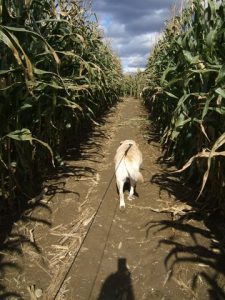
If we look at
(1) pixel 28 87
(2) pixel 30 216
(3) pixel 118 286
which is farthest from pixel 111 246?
(1) pixel 28 87

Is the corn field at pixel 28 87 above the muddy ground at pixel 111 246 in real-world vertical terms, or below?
above

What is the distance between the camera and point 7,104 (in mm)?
3475

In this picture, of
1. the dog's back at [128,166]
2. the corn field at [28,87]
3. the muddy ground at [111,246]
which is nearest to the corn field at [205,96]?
the muddy ground at [111,246]

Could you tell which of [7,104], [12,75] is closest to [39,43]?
[12,75]

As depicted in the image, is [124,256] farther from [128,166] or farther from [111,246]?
[128,166]

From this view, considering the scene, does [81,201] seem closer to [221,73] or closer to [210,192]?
Answer: [210,192]

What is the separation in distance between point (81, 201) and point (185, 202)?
1163 millimetres

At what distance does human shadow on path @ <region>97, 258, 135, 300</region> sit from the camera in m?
2.75

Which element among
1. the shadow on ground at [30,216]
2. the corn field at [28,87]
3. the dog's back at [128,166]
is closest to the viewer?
the shadow on ground at [30,216]

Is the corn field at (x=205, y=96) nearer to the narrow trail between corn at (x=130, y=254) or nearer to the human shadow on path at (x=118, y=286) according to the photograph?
the narrow trail between corn at (x=130, y=254)

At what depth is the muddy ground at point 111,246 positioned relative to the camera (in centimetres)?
285

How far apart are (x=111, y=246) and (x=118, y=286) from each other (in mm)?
593

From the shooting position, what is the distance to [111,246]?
3.44 meters

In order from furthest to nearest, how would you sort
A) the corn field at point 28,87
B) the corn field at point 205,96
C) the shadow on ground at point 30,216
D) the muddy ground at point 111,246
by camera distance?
the corn field at point 205,96, the corn field at point 28,87, the shadow on ground at point 30,216, the muddy ground at point 111,246
